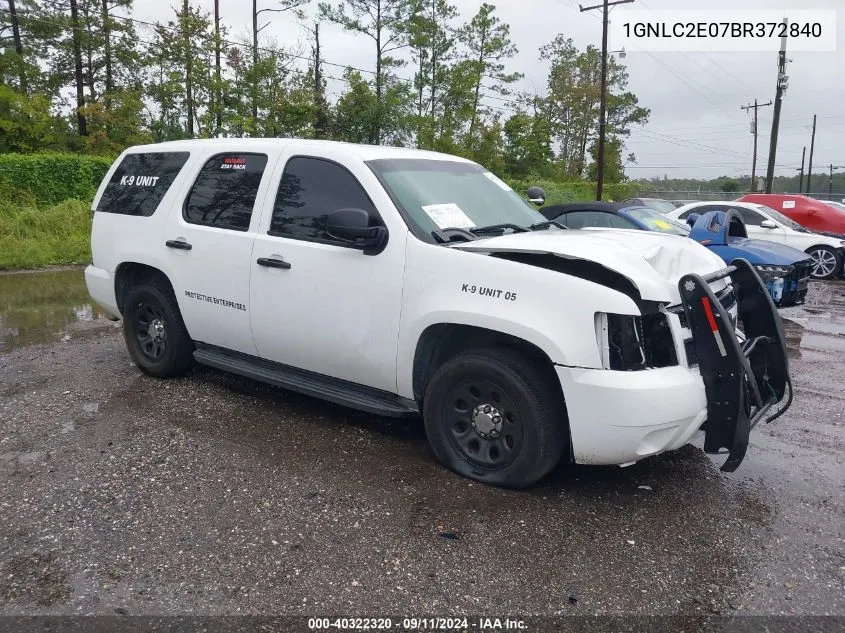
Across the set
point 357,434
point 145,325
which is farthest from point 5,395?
point 357,434

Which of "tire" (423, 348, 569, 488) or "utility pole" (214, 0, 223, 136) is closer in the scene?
"tire" (423, 348, 569, 488)

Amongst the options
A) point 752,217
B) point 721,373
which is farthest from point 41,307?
point 752,217

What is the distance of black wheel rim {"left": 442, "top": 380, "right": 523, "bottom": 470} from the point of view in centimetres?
375

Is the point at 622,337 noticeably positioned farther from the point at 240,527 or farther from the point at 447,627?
the point at 240,527

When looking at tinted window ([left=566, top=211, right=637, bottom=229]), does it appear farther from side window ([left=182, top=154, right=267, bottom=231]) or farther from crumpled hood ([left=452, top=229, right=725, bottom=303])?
side window ([left=182, top=154, right=267, bottom=231])

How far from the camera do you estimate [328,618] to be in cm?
279

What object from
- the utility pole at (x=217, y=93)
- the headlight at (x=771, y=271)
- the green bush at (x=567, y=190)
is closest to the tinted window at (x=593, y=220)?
the headlight at (x=771, y=271)

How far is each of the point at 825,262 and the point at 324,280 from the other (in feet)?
42.2

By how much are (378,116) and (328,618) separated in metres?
33.3

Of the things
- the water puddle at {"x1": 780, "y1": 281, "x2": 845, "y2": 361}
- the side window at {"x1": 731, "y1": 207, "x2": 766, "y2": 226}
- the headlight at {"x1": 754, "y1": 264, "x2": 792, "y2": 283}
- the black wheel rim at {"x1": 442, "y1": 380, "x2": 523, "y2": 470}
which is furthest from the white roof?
the side window at {"x1": 731, "y1": 207, "x2": 766, "y2": 226}

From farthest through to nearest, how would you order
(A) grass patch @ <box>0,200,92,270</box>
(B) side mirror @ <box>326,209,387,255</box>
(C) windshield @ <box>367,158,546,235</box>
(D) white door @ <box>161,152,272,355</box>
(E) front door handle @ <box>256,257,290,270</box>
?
(A) grass patch @ <box>0,200,92,270</box>, (D) white door @ <box>161,152,272,355</box>, (E) front door handle @ <box>256,257,290,270</box>, (C) windshield @ <box>367,158,546,235</box>, (B) side mirror @ <box>326,209,387,255</box>

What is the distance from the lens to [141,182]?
580cm

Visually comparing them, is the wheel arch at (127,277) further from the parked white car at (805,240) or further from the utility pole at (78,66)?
the utility pole at (78,66)

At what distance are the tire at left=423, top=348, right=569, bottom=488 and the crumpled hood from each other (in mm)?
597
